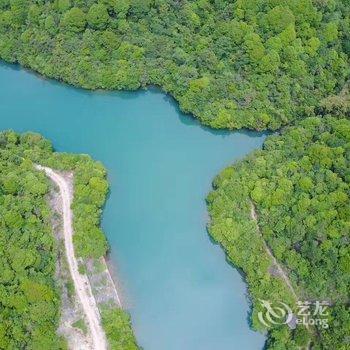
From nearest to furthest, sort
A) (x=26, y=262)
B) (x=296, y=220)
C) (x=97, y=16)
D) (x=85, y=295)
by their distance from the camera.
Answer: (x=26, y=262), (x=85, y=295), (x=296, y=220), (x=97, y=16)

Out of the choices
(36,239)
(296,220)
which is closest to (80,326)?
(36,239)

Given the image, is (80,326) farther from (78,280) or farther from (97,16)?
(97,16)

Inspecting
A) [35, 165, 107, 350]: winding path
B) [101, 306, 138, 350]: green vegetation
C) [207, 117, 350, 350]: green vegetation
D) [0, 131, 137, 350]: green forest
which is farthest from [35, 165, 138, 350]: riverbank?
[207, 117, 350, 350]: green vegetation

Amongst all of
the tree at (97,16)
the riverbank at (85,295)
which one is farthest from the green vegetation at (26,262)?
the tree at (97,16)

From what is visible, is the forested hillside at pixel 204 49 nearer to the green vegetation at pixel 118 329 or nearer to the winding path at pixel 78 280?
the winding path at pixel 78 280

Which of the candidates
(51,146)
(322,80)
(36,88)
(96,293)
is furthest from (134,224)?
(322,80)
